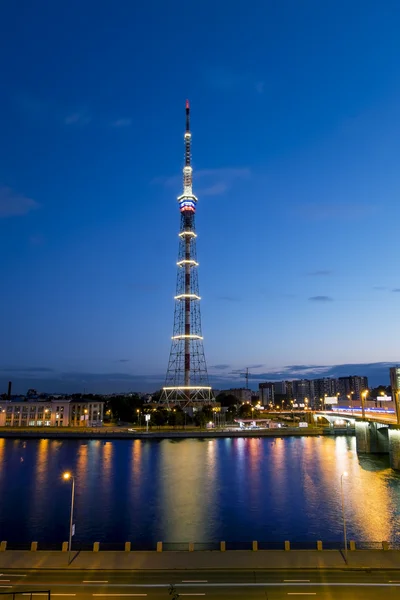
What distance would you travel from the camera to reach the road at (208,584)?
2014cm

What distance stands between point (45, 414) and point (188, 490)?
104m

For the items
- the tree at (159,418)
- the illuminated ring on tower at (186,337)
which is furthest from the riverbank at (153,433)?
the illuminated ring on tower at (186,337)

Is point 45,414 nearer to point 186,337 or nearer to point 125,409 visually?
point 125,409

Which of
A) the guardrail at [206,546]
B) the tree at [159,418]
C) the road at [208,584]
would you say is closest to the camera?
the road at [208,584]

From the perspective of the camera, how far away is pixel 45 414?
14838 cm

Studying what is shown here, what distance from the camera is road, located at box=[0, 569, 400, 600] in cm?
2014

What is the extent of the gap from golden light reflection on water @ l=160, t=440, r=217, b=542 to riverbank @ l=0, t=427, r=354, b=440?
22830mm

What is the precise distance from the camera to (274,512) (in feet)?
155

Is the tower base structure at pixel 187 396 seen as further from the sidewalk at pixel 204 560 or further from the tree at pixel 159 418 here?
the sidewalk at pixel 204 560

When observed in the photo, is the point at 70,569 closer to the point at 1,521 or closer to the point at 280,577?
the point at 280,577

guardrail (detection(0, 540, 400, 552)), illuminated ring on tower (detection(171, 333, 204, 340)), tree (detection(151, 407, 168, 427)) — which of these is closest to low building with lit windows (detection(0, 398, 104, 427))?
tree (detection(151, 407, 168, 427))

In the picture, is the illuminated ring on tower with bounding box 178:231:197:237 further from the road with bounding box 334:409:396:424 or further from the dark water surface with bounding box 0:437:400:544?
the dark water surface with bounding box 0:437:400:544

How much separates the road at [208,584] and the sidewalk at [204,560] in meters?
0.55

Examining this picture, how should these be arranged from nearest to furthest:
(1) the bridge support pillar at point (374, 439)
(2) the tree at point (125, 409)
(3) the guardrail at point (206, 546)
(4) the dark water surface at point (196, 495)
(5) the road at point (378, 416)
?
(3) the guardrail at point (206, 546)
(4) the dark water surface at point (196, 495)
(5) the road at point (378, 416)
(1) the bridge support pillar at point (374, 439)
(2) the tree at point (125, 409)
